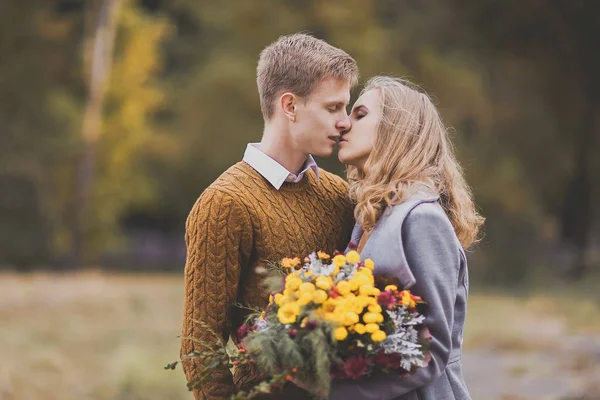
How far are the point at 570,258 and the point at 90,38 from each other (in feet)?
45.8

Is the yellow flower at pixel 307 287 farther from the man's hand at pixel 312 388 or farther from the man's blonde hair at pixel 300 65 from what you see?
the man's blonde hair at pixel 300 65

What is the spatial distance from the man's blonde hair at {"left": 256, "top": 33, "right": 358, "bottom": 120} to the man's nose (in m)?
0.15

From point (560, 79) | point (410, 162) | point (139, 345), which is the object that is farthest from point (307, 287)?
point (560, 79)

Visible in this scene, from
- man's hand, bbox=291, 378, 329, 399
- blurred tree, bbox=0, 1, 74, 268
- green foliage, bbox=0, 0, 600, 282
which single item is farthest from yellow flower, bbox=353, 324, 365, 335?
blurred tree, bbox=0, 1, 74, 268

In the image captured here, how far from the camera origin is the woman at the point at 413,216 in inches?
114

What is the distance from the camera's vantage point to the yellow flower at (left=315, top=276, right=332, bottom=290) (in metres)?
2.73

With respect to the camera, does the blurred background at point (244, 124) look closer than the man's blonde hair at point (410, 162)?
No

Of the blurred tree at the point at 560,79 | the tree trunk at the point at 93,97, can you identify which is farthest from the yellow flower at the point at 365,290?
the tree trunk at the point at 93,97

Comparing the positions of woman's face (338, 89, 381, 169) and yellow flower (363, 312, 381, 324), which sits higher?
woman's face (338, 89, 381, 169)

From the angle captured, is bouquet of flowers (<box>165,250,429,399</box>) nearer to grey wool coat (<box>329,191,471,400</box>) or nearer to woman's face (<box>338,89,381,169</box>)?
grey wool coat (<box>329,191,471,400</box>)

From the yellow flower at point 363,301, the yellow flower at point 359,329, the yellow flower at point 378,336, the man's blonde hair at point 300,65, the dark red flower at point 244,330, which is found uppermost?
the man's blonde hair at point 300,65

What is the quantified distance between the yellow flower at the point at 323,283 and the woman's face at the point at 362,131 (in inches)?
27.4

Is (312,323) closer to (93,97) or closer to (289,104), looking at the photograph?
(289,104)

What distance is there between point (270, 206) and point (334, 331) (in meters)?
0.70
